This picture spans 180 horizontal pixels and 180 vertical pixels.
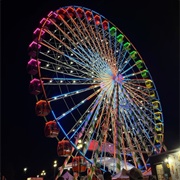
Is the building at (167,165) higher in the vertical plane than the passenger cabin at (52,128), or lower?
lower

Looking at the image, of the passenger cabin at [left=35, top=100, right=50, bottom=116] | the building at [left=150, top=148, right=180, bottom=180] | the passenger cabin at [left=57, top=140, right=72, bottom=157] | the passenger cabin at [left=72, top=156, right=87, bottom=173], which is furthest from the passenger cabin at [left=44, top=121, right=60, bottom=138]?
the building at [left=150, top=148, right=180, bottom=180]

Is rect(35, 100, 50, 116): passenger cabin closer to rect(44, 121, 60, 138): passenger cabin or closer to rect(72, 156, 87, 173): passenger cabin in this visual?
rect(44, 121, 60, 138): passenger cabin

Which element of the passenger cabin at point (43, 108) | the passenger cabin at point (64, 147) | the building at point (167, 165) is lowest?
the building at point (167, 165)

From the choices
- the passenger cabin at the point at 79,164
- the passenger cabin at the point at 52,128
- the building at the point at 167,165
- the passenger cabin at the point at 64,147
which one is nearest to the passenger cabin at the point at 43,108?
the passenger cabin at the point at 52,128

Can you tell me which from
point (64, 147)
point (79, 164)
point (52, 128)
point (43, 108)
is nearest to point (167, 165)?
point (79, 164)

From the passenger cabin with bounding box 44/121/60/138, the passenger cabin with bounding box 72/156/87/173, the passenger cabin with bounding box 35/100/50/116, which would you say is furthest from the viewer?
the passenger cabin with bounding box 72/156/87/173

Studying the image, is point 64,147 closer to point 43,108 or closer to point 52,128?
point 52,128

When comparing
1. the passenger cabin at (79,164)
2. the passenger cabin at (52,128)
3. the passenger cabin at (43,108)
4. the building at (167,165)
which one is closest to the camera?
the building at (167,165)

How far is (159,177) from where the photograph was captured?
11.6 m

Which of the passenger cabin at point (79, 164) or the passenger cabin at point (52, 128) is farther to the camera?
the passenger cabin at point (79, 164)

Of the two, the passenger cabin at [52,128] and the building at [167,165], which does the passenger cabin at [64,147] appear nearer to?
the passenger cabin at [52,128]

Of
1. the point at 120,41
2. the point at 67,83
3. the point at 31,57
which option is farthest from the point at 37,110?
the point at 120,41

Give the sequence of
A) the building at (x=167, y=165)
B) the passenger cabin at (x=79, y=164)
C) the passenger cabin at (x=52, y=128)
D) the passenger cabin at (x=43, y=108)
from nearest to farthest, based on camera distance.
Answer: the building at (x=167, y=165) < the passenger cabin at (x=52, y=128) < the passenger cabin at (x=43, y=108) < the passenger cabin at (x=79, y=164)

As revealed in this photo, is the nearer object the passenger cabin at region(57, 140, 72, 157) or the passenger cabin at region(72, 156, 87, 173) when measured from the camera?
the passenger cabin at region(57, 140, 72, 157)
